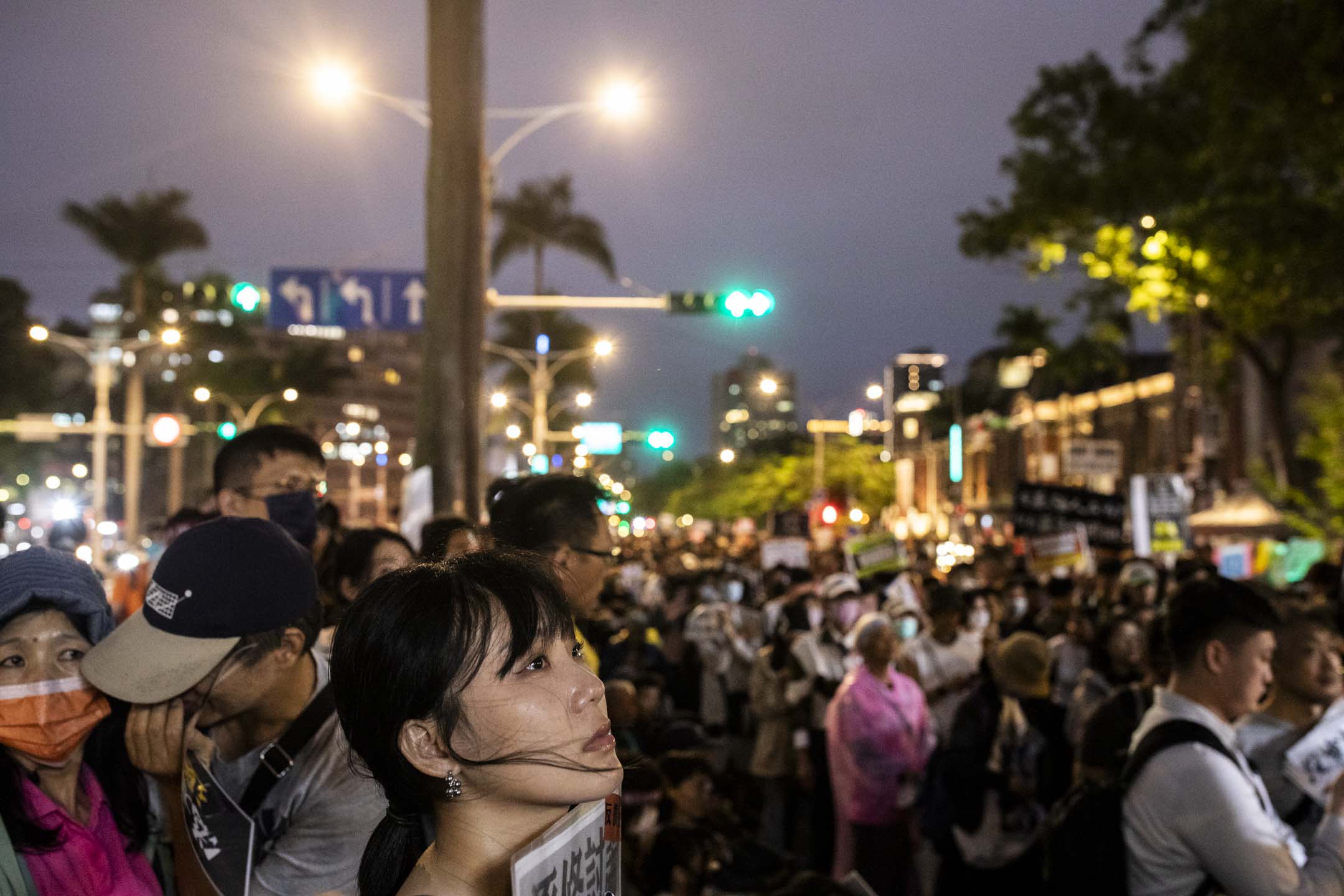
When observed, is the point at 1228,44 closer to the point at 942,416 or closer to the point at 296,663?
the point at 296,663

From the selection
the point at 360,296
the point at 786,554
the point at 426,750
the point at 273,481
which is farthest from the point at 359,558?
the point at 786,554

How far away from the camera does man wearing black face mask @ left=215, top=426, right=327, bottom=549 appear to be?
4.95 m

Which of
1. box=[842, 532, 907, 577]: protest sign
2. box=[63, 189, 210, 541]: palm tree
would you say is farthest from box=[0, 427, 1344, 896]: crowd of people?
box=[63, 189, 210, 541]: palm tree

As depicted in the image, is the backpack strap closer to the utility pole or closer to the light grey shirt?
the light grey shirt

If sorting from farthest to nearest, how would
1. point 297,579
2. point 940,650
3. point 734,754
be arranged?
point 734,754
point 940,650
point 297,579

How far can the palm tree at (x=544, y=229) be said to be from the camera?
43.8 meters

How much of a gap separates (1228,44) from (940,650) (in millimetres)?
12360

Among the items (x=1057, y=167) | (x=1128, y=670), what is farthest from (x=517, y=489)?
(x=1057, y=167)

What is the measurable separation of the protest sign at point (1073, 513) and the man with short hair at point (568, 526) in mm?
12506

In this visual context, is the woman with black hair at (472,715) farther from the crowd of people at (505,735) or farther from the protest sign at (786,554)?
the protest sign at (786,554)

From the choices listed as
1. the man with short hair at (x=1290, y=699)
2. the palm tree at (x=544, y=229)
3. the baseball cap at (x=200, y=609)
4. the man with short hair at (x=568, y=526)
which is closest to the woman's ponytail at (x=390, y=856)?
the baseball cap at (x=200, y=609)

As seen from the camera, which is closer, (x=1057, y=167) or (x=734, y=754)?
(x=734, y=754)

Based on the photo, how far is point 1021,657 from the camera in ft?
24.4

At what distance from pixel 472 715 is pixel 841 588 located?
9504 millimetres
